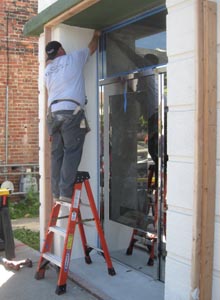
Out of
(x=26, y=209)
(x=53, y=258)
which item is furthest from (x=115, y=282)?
(x=26, y=209)

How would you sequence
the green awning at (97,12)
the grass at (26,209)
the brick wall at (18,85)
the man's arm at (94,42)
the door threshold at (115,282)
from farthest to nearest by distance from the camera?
1. the brick wall at (18,85)
2. the grass at (26,209)
3. the man's arm at (94,42)
4. the green awning at (97,12)
5. the door threshold at (115,282)

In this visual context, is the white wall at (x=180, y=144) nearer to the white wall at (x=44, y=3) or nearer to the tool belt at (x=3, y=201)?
the white wall at (x=44, y=3)

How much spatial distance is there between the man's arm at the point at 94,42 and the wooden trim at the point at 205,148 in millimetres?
2612

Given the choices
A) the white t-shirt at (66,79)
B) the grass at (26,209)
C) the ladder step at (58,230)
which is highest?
the white t-shirt at (66,79)

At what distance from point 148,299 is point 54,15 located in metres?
3.42

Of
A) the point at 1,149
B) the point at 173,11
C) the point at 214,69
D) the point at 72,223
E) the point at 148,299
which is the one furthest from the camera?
the point at 1,149

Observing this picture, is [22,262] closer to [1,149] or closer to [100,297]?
[100,297]

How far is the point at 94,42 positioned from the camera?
5.71m

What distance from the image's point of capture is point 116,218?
5.80 m

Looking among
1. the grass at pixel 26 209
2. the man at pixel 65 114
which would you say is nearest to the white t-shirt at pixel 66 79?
the man at pixel 65 114

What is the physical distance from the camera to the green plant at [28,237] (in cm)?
681

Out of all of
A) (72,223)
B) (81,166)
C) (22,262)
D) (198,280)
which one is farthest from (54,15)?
(198,280)

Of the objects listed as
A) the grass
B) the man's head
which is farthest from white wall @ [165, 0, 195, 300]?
the grass

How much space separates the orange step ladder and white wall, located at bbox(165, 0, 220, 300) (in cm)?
141
